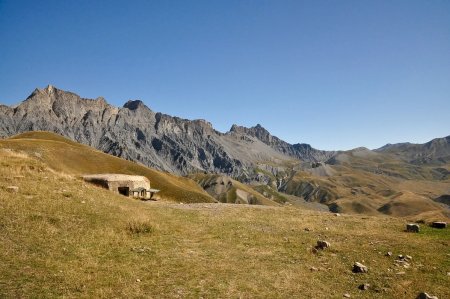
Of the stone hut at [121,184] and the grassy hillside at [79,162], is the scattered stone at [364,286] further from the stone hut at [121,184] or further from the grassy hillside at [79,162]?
the grassy hillside at [79,162]

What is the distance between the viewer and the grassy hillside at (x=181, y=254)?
15.9m

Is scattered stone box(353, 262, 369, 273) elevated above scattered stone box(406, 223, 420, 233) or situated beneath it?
situated beneath

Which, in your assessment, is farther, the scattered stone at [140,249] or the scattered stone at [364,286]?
the scattered stone at [140,249]

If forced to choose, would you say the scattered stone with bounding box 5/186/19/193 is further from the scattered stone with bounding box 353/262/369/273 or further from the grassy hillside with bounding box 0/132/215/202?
A: the grassy hillside with bounding box 0/132/215/202

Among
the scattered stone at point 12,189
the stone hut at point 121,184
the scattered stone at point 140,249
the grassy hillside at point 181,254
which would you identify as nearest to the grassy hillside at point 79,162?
the stone hut at point 121,184

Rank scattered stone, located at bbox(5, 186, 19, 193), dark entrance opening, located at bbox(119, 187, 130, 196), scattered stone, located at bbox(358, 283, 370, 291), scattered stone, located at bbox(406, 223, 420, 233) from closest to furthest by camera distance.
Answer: scattered stone, located at bbox(358, 283, 370, 291) < scattered stone, located at bbox(5, 186, 19, 193) < scattered stone, located at bbox(406, 223, 420, 233) < dark entrance opening, located at bbox(119, 187, 130, 196)

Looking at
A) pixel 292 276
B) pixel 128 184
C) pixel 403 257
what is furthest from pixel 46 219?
pixel 128 184

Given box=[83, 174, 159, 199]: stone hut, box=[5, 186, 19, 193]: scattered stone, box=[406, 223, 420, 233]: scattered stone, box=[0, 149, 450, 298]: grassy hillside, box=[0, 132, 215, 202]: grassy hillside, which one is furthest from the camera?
box=[0, 132, 215, 202]: grassy hillside

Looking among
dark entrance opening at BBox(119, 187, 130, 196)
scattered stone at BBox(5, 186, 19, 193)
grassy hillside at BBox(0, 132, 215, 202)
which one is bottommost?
dark entrance opening at BBox(119, 187, 130, 196)

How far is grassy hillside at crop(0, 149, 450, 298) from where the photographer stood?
15930 millimetres

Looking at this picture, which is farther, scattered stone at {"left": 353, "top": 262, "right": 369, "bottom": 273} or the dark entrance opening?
the dark entrance opening

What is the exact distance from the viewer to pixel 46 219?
22.5m

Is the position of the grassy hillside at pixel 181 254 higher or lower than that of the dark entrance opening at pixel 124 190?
lower

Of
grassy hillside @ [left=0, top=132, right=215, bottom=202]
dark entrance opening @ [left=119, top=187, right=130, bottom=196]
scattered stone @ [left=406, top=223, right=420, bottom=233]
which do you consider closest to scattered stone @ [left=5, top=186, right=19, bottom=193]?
dark entrance opening @ [left=119, top=187, right=130, bottom=196]
